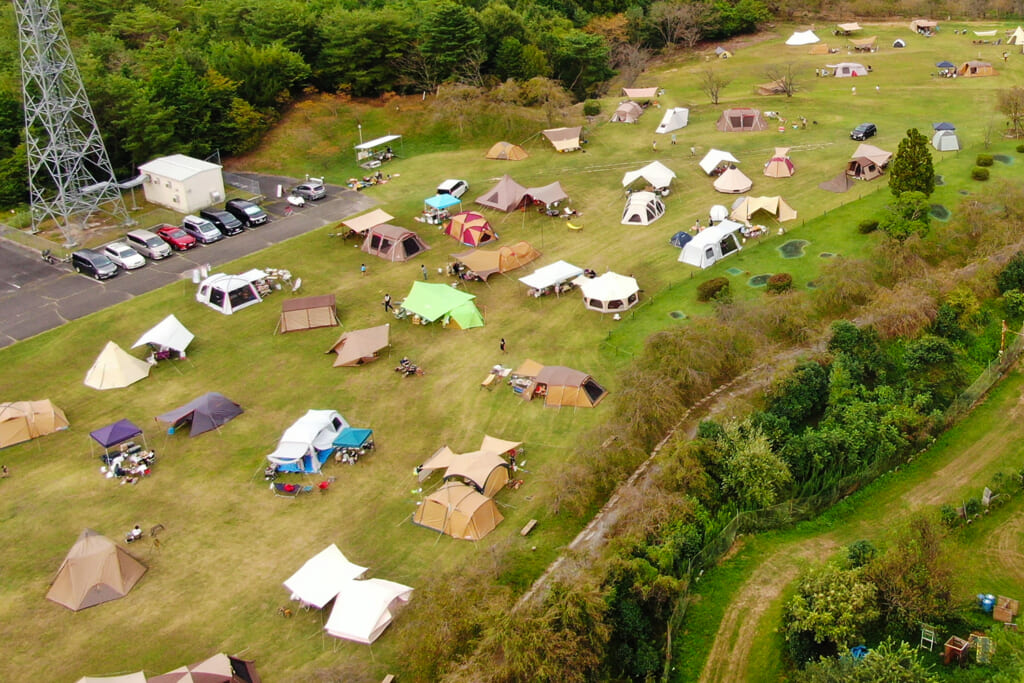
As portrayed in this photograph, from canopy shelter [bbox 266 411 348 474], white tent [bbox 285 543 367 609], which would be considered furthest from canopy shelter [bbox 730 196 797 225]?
white tent [bbox 285 543 367 609]

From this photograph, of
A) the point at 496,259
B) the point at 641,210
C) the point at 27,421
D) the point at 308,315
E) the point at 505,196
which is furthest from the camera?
the point at 505,196

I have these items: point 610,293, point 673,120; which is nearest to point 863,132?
point 673,120

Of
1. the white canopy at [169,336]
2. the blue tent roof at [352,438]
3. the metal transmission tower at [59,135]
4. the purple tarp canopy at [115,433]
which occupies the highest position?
the metal transmission tower at [59,135]

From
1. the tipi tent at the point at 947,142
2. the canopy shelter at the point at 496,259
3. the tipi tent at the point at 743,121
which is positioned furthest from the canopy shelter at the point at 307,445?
the tipi tent at the point at 947,142

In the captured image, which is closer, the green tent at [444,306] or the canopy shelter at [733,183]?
the green tent at [444,306]

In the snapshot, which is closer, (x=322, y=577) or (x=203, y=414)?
(x=322, y=577)

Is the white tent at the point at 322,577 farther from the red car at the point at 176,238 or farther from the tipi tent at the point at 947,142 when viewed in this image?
the tipi tent at the point at 947,142

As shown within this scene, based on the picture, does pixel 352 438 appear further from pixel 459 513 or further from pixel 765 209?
pixel 765 209
